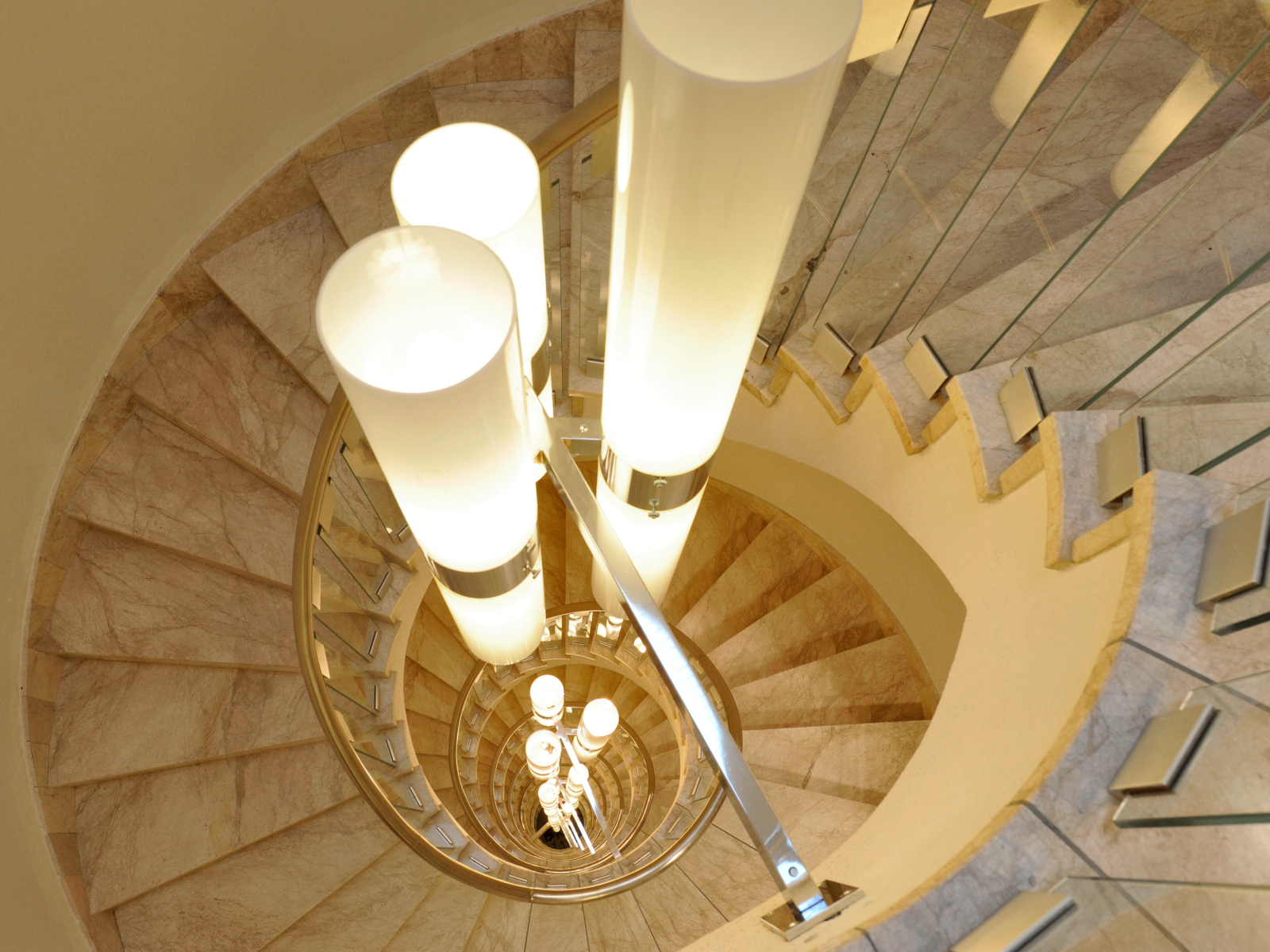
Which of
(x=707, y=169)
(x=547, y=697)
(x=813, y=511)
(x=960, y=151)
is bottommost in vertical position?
(x=547, y=697)

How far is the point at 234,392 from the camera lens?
11.8ft

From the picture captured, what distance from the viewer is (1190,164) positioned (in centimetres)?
213

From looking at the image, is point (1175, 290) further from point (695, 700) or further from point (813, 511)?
point (813, 511)

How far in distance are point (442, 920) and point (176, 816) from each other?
1292 millimetres

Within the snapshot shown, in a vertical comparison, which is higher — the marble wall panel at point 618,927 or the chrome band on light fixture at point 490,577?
the chrome band on light fixture at point 490,577

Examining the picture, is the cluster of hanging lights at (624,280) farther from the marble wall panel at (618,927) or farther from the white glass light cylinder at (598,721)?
the white glass light cylinder at (598,721)

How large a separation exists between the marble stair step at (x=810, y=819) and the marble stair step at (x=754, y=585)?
5.44 feet

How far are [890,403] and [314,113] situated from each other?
10.1 feet

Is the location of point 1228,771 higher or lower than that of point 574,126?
lower

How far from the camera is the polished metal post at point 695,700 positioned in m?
1.55

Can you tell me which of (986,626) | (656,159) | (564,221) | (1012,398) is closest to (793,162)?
(656,159)

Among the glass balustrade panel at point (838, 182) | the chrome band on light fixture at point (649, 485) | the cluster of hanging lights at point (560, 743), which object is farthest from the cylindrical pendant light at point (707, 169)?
the cluster of hanging lights at point (560, 743)

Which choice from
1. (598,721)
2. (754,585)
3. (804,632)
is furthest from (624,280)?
(754,585)

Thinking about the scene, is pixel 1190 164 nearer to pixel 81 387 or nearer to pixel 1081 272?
pixel 1081 272
